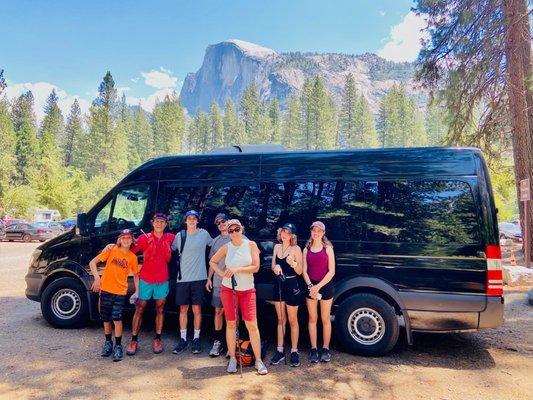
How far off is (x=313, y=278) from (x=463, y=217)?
2100 mm

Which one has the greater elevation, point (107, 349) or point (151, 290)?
point (151, 290)

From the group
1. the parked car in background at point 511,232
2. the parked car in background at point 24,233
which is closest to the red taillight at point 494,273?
the parked car in background at point 511,232

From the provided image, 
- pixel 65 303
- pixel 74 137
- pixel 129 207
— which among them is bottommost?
pixel 65 303

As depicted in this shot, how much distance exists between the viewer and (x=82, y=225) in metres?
6.06

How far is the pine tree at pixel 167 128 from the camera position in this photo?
78125mm

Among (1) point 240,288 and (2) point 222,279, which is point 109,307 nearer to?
(2) point 222,279

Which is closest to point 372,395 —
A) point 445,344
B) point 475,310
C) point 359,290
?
point 359,290

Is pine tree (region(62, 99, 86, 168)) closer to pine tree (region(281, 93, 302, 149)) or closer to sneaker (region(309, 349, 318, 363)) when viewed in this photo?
pine tree (region(281, 93, 302, 149))

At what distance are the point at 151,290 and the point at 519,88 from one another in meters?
11.7

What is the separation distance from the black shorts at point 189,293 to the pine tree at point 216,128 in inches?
3238

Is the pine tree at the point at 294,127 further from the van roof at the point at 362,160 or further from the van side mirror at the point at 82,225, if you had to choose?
the van side mirror at the point at 82,225

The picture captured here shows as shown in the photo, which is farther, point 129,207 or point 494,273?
point 129,207

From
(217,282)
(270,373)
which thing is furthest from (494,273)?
(217,282)

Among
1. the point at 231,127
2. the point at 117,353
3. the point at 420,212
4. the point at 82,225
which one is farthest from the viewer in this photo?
the point at 231,127
